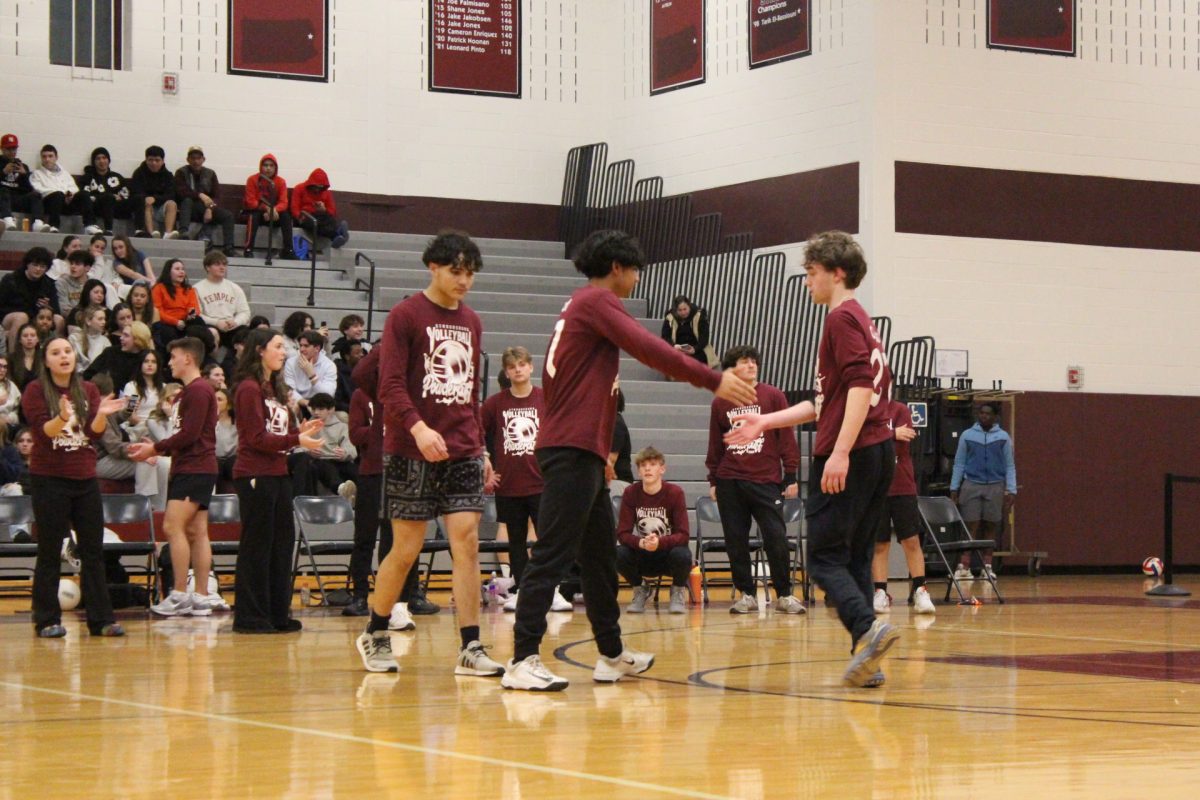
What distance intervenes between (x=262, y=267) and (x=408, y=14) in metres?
4.48

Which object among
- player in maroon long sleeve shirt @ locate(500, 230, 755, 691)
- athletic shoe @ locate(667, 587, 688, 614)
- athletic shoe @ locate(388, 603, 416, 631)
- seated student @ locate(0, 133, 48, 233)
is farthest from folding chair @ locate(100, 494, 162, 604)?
seated student @ locate(0, 133, 48, 233)

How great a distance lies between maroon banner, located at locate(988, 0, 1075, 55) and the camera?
18.8 m

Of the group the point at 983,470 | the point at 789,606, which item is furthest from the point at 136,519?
the point at 983,470

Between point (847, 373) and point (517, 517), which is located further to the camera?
point (517, 517)

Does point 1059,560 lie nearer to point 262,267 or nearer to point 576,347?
point 262,267

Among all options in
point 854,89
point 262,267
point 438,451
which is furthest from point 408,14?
point 438,451

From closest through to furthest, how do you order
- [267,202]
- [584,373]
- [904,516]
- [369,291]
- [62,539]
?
[584,373]
[62,539]
[904,516]
[369,291]
[267,202]

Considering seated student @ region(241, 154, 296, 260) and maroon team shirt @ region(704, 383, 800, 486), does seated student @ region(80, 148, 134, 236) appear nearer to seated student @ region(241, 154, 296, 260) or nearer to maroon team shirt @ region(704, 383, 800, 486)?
seated student @ region(241, 154, 296, 260)

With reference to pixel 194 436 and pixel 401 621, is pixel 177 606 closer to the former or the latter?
pixel 194 436

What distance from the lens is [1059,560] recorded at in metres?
19.0

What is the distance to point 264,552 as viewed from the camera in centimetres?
978

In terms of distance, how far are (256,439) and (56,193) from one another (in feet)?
34.3

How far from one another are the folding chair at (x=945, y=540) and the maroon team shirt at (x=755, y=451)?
1.70 meters

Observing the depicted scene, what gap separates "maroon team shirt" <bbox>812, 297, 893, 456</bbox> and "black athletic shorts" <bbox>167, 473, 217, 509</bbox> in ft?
17.0
